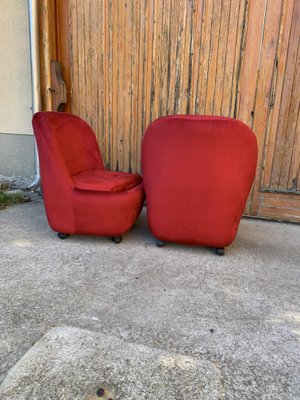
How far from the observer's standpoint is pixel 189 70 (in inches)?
101

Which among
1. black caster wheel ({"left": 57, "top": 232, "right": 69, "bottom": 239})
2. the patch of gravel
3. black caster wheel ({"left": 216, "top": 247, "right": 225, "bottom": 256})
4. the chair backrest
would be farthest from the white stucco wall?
black caster wheel ({"left": 216, "top": 247, "right": 225, "bottom": 256})

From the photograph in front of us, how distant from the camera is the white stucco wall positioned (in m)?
2.91

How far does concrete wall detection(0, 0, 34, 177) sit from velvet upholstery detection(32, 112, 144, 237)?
3.87 ft

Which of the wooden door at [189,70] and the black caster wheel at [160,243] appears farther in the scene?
the wooden door at [189,70]

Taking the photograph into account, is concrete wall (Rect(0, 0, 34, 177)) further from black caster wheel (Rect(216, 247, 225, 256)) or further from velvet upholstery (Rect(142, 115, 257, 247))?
black caster wheel (Rect(216, 247, 225, 256))

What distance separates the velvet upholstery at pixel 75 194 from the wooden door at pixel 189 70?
0.83m

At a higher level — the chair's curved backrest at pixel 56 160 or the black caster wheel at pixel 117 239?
the chair's curved backrest at pixel 56 160

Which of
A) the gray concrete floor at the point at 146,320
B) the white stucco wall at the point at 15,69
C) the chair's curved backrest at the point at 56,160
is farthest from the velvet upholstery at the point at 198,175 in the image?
the white stucco wall at the point at 15,69

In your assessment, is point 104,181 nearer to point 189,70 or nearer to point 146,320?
point 146,320

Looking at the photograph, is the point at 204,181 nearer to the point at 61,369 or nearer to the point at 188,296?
the point at 188,296

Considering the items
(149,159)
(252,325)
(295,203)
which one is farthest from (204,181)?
(295,203)

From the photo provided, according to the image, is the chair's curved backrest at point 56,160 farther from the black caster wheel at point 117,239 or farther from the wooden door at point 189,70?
the wooden door at point 189,70

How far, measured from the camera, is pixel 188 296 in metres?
1.45

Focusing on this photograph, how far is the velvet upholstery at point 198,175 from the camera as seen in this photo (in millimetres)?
1732
